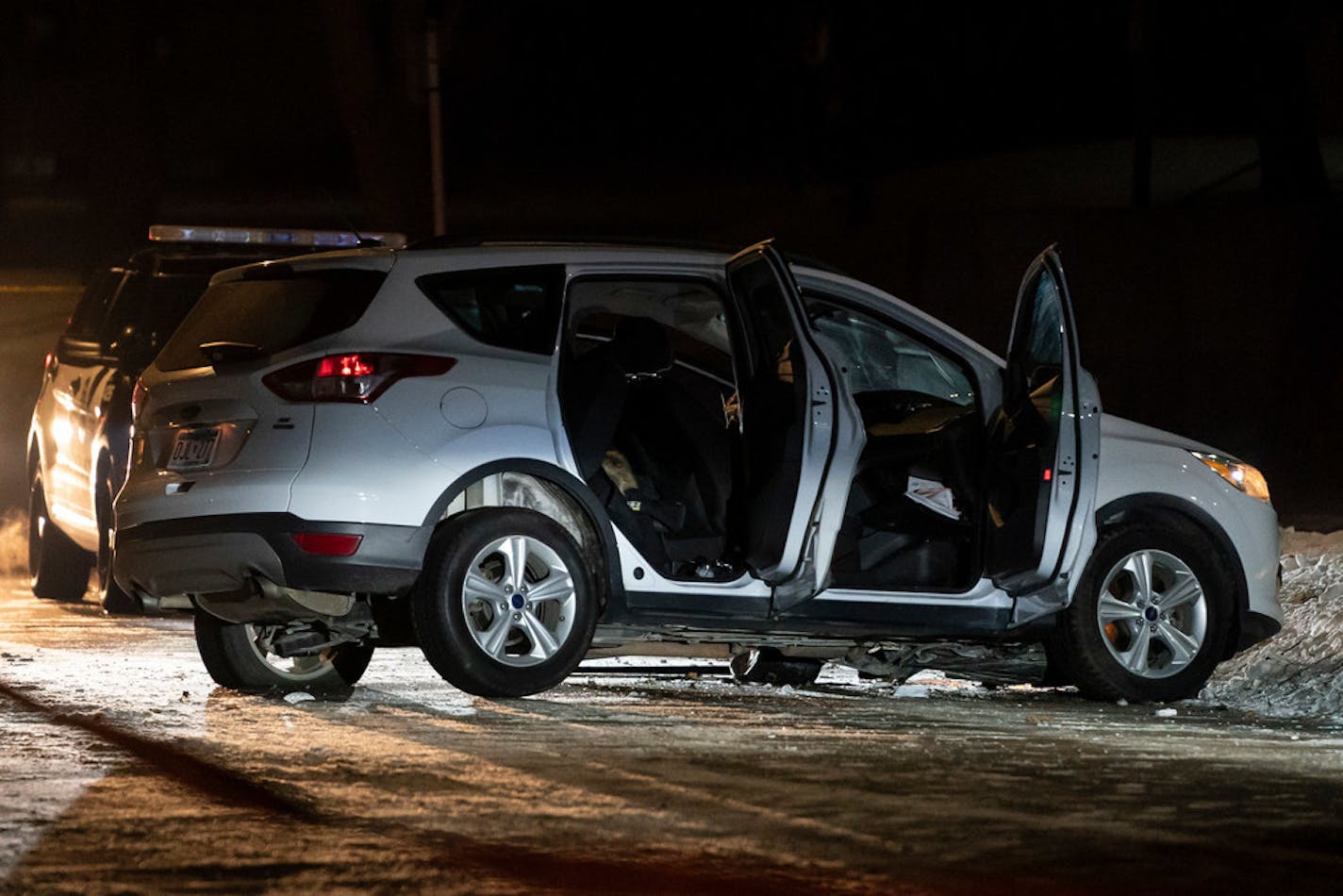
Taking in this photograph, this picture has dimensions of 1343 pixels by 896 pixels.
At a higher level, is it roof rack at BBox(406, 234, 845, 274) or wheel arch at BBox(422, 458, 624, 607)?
roof rack at BBox(406, 234, 845, 274)

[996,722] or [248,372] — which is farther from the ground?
[248,372]

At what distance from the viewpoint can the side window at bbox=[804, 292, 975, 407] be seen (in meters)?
10.0

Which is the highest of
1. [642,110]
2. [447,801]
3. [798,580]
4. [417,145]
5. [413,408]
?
[642,110]

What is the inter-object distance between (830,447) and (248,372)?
2225 millimetres

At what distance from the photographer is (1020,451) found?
948 centimetres

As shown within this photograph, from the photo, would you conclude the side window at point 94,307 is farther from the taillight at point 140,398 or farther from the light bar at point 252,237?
the taillight at point 140,398

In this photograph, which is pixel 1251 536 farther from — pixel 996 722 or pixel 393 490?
pixel 393 490

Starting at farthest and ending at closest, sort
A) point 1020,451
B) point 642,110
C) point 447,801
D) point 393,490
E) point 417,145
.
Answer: point 642,110 < point 417,145 < point 1020,451 < point 393,490 < point 447,801

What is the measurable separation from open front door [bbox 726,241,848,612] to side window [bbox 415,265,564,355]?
76 centimetres

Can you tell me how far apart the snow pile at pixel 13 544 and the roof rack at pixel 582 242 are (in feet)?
31.5

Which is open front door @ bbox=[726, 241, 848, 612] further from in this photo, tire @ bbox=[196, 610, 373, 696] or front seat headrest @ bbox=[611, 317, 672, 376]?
tire @ bbox=[196, 610, 373, 696]

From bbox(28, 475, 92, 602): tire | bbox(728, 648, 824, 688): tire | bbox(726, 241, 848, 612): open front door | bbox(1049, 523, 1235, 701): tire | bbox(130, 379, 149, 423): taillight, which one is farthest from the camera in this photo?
bbox(28, 475, 92, 602): tire

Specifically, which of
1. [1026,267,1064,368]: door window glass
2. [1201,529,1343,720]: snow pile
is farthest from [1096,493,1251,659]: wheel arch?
[1026,267,1064,368]: door window glass

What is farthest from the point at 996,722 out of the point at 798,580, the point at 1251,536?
the point at 1251,536
